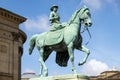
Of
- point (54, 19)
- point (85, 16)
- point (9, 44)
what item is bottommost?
point (85, 16)

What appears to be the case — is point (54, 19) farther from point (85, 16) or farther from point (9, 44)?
point (9, 44)

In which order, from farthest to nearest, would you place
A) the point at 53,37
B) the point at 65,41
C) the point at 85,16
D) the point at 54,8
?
the point at 54,8
the point at 53,37
the point at 65,41
the point at 85,16

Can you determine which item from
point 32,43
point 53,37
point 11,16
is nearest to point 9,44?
point 11,16

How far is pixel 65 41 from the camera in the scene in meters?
17.4

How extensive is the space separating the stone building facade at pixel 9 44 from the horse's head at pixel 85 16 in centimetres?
3170

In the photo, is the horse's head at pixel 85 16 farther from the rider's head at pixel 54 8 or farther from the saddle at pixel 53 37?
the rider's head at pixel 54 8

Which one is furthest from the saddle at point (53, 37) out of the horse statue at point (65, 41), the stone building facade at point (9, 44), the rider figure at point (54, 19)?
the stone building facade at point (9, 44)

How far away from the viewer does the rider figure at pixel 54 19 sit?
707 inches

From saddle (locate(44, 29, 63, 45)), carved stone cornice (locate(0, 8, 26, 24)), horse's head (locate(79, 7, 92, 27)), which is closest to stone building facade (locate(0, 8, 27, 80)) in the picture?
carved stone cornice (locate(0, 8, 26, 24))

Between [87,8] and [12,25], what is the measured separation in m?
34.9

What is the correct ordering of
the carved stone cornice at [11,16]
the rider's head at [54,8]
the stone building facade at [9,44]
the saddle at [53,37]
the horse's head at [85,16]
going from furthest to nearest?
the carved stone cornice at [11,16] < the stone building facade at [9,44] < the rider's head at [54,8] < the saddle at [53,37] < the horse's head at [85,16]

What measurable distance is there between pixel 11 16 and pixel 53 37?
1326 inches

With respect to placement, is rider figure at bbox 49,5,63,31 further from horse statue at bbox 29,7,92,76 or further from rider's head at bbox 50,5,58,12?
horse statue at bbox 29,7,92,76

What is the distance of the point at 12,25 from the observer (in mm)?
51344
